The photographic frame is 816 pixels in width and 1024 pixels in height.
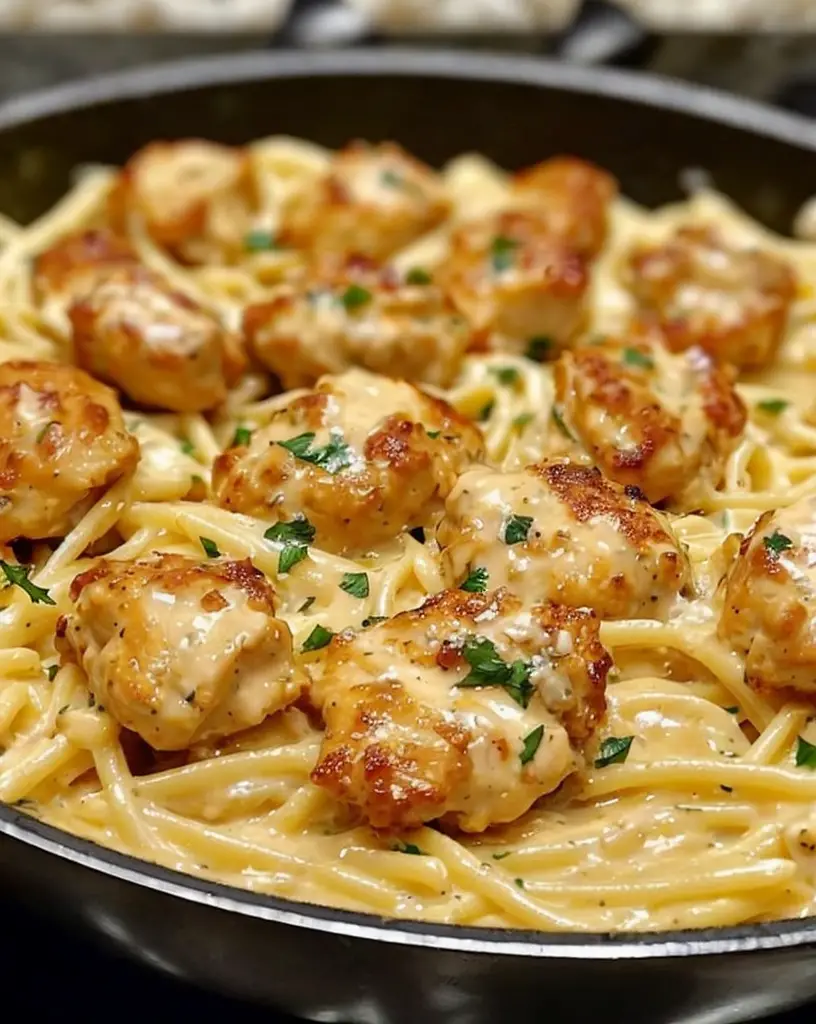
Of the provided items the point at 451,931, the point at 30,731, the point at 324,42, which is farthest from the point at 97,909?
the point at 324,42

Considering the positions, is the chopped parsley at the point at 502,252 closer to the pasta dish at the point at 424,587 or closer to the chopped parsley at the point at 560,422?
the pasta dish at the point at 424,587

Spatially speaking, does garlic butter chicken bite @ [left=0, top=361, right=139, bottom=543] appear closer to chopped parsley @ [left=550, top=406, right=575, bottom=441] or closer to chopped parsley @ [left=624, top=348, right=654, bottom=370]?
chopped parsley @ [left=550, top=406, right=575, bottom=441]

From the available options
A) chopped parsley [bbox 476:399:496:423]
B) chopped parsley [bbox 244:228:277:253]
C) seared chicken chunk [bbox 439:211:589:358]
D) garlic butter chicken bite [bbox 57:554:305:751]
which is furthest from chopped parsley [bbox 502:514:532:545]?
chopped parsley [bbox 244:228:277:253]

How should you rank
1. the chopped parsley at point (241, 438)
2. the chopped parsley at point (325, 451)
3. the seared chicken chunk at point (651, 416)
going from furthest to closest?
the chopped parsley at point (241, 438)
the seared chicken chunk at point (651, 416)
the chopped parsley at point (325, 451)

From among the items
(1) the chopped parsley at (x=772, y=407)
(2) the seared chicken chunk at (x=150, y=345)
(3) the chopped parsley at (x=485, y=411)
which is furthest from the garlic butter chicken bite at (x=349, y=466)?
(1) the chopped parsley at (x=772, y=407)

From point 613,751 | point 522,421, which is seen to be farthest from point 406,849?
point 522,421

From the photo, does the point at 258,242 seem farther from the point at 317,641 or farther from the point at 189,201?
the point at 317,641
